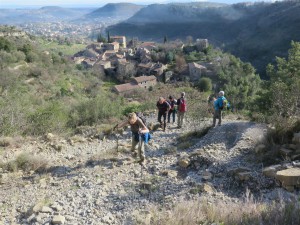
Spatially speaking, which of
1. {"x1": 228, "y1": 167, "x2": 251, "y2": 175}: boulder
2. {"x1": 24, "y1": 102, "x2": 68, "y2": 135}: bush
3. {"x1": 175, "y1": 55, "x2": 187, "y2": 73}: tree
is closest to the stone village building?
{"x1": 175, "y1": 55, "x2": 187, "y2": 73}: tree

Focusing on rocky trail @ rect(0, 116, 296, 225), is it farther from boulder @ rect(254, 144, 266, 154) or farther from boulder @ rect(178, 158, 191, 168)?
boulder @ rect(254, 144, 266, 154)

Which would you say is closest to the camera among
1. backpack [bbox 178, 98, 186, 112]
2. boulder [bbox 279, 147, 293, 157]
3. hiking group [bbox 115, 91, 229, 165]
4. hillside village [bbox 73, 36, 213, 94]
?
boulder [bbox 279, 147, 293, 157]

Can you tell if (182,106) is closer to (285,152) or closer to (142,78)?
(285,152)

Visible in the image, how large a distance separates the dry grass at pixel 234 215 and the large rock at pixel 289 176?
1329mm

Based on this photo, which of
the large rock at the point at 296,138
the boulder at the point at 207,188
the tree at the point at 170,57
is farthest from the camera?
the tree at the point at 170,57

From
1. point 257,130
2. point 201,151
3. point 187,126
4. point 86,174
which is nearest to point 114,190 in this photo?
point 86,174

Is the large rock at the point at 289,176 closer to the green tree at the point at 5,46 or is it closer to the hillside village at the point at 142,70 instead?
the green tree at the point at 5,46

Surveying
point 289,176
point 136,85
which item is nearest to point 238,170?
point 289,176

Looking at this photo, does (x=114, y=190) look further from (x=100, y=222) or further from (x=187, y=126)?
(x=187, y=126)

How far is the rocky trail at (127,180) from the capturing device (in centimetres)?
562

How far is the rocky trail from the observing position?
18.4 ft

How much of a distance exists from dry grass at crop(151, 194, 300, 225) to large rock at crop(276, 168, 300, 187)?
1329 mm

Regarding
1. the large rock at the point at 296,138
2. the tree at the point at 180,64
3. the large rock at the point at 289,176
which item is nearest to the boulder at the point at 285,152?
the large rock at the point at 296,138

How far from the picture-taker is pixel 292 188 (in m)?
5.66
